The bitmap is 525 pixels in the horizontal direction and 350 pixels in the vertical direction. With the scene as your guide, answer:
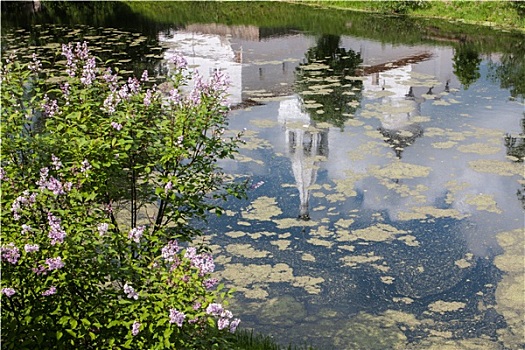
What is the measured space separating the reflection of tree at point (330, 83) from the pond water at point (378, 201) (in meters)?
0.06

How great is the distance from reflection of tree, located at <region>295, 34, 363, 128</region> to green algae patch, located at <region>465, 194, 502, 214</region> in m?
3.38

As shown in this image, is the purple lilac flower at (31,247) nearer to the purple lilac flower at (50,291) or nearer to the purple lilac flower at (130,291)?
the purple lilac flower at (50,291)

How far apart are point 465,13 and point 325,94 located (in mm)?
11170

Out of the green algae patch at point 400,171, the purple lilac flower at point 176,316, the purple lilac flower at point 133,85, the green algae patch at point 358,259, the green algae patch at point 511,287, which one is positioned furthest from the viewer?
the green algae patch at point 400,171

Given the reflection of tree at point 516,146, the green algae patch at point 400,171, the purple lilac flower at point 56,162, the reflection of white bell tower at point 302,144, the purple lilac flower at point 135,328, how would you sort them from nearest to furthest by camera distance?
the purple lilac flower at point 135,328
the purple lilac flower at point 56,162
the reflection of white bell tower at point 302,144
the green algae patch at point 400,171
the reflection of tree at point 516,146

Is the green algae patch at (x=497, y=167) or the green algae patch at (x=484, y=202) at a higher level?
the green algae patch at (x=497, y=167)

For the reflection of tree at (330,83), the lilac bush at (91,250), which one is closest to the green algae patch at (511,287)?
the lilac bush at (91,250)

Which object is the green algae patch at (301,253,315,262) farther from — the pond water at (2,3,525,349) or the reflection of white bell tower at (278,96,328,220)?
the reflection of white bell tower at (278,96,328,220)

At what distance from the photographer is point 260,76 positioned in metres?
14.8

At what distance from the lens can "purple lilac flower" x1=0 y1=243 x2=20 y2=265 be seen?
318cm

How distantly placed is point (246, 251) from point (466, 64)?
34.7 feet

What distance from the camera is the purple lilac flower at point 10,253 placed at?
10.4 feet

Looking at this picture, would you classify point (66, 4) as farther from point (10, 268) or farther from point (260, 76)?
point (10, 268)

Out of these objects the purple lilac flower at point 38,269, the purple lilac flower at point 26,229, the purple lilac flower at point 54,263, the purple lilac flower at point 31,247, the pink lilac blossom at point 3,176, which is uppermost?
the pink lilac blossom at point 3,176
